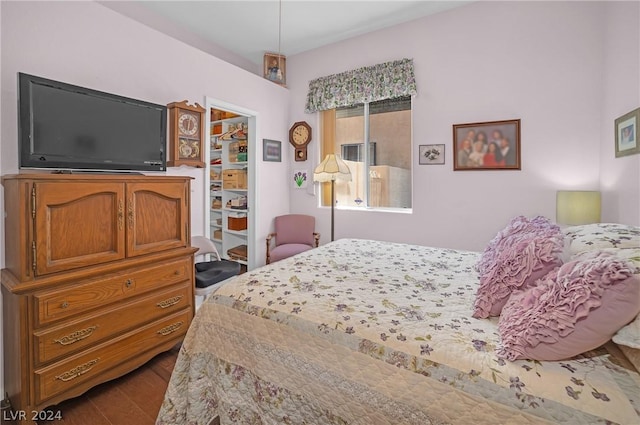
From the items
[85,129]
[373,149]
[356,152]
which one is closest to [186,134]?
[85,129]

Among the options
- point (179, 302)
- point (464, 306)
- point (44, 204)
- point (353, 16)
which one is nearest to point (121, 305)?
point (179, 302)

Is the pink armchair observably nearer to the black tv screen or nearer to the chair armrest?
the chair armrest

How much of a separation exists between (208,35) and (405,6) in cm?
225

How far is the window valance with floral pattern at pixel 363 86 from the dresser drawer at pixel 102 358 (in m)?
2.89

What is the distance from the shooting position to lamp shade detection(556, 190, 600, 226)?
236 cm

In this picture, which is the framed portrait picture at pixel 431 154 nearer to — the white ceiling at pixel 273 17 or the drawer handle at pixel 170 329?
the white ceiling at pixel 273 17

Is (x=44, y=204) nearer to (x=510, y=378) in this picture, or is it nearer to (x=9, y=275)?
(x=9, y=275)

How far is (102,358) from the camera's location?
6.11 feet

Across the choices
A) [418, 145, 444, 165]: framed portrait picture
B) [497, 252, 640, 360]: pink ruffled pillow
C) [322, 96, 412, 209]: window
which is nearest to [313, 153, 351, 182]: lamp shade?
[322, 96, 412, 209]: window

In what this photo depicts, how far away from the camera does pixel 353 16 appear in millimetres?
3307

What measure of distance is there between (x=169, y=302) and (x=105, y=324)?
0.43m

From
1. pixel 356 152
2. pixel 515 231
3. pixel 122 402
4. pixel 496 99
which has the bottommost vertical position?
pixel 122 402

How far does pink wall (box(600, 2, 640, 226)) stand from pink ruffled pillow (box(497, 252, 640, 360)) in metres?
1.58

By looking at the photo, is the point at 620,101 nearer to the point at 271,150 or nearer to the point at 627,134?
the point at 627,134
